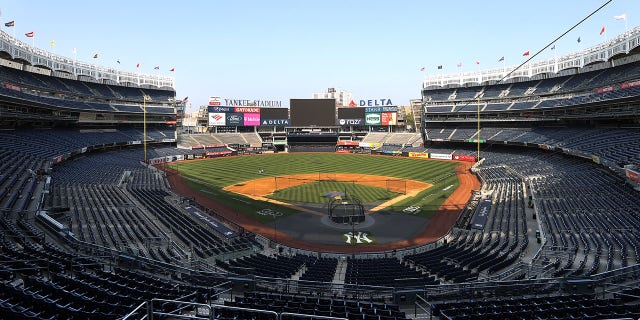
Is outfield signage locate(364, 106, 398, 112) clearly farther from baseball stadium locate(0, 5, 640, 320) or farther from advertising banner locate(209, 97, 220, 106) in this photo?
advertising banner locate(209, 97, 220, 106)

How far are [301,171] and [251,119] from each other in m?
43.8

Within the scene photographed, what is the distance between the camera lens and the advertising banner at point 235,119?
328 ft

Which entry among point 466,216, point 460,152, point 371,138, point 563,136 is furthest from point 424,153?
point 466,216

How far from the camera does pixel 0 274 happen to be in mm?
11094

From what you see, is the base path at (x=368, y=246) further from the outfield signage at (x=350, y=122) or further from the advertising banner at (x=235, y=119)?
the outfield signage at (x=350, y=122)

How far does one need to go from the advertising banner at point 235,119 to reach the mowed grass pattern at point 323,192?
2188 inches

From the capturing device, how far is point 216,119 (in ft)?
325

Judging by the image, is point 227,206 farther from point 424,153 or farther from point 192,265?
point 424,153

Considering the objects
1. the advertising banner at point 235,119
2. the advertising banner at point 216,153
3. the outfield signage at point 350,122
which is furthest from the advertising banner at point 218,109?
the outfield signage at point 350,122

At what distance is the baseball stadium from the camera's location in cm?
1183

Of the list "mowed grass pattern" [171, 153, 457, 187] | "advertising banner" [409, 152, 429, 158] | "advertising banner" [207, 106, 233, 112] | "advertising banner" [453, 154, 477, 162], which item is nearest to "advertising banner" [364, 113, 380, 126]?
"advertising banner" [409, 152, 429, 158]

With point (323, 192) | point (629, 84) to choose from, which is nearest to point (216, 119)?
point (323, 192)

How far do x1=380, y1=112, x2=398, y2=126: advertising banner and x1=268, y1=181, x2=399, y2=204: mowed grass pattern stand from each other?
180 ft

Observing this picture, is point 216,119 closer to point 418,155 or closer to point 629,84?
point 418,155
